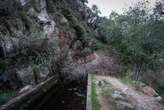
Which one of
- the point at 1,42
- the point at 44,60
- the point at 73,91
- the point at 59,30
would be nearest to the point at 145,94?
the point at 73,91

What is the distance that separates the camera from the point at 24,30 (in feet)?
37.4

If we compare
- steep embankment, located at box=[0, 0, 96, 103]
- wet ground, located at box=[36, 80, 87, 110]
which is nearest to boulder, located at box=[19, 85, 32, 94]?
steep embankment, located at box=[0, 0, 96, 103]

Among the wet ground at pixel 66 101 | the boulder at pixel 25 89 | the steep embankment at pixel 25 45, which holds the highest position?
the steep embankment at pixel 25 45

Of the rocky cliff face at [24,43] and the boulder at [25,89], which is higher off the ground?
the rocky cliff face at [24,43]

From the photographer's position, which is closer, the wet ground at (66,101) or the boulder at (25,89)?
the boulder at (25,89)

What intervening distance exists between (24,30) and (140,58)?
9.38 metres

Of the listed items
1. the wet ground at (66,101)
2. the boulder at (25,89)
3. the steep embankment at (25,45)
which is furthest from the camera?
the steep embankment at (25,45)

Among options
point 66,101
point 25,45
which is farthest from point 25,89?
point 25,45

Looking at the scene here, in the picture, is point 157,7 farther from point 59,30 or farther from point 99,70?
point 59,30

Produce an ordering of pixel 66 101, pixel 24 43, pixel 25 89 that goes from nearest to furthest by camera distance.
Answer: pixel 25 89 < pixel 66 101 < pixel 24 43

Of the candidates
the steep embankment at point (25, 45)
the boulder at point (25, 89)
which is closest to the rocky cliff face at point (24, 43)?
the steep embankment at point (25, 45)

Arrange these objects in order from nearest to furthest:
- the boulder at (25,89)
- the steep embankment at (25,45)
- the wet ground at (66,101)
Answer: the boulder at (25,89) < the wet ground at (66,101) < the steep embankment at (25,45)

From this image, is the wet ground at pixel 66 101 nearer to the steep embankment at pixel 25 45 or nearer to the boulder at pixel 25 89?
the boulder at pixel 25 89

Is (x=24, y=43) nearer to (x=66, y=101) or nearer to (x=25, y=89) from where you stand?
(x=25, y=89)
